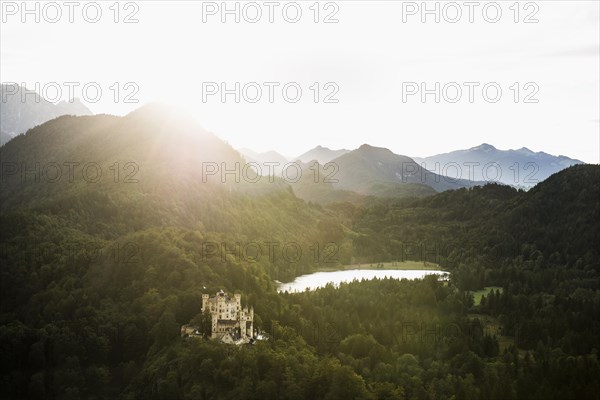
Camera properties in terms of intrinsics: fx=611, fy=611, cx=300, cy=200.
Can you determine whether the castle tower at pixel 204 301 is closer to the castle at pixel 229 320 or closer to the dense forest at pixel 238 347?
the castle at pixel 229 320

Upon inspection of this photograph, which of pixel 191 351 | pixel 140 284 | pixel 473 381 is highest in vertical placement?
pixel 140 284

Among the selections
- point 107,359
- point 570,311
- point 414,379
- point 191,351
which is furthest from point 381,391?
point 570,311

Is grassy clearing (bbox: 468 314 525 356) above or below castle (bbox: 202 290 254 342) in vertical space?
below

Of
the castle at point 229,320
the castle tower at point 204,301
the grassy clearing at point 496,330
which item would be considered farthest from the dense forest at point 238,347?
the castle tower at point 204,301

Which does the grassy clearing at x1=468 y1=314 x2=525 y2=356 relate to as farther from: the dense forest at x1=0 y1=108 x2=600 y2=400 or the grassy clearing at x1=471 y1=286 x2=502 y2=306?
the grassy clearing at x1=471 y1=286 x2=502 y2=306

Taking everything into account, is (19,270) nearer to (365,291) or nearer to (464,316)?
(365,291)

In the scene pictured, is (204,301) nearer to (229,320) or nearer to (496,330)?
(229,320)

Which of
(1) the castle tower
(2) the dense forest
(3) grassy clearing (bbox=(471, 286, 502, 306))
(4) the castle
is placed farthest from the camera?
(3) grassy clearing (bbox=(471, 286, 502, 306))

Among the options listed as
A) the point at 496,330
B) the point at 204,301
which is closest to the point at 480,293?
the point at 496,330

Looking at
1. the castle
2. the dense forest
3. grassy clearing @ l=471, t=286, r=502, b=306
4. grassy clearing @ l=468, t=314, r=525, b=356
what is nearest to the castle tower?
the castle
